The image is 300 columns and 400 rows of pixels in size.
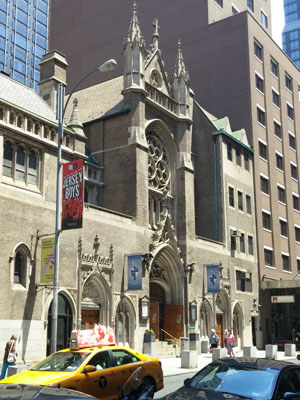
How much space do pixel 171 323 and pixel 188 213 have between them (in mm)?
7613

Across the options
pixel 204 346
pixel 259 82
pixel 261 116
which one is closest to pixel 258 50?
pixel 259 82

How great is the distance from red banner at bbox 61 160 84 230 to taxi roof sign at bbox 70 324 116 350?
7.26 metres

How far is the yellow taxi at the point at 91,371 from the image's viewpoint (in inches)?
456

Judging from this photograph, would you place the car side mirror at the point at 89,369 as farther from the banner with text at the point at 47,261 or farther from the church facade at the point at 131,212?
the church facade at the point at 131,212

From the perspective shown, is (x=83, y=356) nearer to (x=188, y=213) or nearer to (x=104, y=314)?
(x=104, y=314)

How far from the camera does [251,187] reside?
46438 mm

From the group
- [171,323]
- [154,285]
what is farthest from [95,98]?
[171,323]

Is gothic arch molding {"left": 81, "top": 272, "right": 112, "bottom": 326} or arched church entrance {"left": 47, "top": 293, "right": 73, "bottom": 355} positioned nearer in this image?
arched church entrance {"left": 47, "top": 293, "right": 73, "bottom": 355}

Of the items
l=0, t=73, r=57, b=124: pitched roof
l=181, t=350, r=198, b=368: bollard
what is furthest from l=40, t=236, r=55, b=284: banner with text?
l=0, t=73, r=57, b=124: pitched roof

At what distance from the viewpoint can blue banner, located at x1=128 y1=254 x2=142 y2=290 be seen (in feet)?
96.5

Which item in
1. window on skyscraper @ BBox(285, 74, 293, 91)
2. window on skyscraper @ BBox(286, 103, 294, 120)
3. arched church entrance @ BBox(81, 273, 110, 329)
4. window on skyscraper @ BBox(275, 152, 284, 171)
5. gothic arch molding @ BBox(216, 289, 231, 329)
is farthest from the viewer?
window on skyscraper @ BBox(285, 74, 293, 91)

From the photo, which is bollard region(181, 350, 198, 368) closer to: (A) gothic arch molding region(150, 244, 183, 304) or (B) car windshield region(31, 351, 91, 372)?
(A) gothic arch molding region(150, 244, 183, 304)

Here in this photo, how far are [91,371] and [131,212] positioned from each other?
20.7 metres

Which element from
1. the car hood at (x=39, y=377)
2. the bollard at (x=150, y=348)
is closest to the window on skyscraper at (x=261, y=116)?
the bollard at (x=150, y=348)
